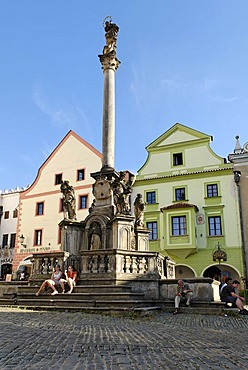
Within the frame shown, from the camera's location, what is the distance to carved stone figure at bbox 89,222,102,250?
16484 millimetres

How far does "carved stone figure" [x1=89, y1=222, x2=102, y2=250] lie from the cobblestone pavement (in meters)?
6.37

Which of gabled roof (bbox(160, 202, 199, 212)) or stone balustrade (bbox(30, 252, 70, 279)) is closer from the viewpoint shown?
stone balustrade (bbox(30, 252, 70, 279))

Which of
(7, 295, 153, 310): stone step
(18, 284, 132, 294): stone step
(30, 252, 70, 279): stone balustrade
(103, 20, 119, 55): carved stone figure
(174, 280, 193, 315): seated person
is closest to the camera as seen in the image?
(7, 295, 153, 310): stone step

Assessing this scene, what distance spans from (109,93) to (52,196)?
2000 centimetres

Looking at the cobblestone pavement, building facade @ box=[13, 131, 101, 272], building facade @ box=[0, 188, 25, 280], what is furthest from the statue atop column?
building facade @ box=[0, 188, 25, 280]

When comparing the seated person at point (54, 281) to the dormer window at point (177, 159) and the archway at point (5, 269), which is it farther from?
the archway at point (5, 269)

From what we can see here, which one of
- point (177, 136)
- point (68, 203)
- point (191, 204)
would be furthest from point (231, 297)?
point (177, 136)

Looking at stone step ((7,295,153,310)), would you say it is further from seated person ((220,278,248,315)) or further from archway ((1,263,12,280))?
archway ((1,263,12,280))

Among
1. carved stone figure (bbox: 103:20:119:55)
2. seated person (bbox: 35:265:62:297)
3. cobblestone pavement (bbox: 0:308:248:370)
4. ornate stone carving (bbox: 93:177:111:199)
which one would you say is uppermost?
carved stone figure (bbox: 103:20:119:55)

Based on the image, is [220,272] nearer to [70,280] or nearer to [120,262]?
[120,262]

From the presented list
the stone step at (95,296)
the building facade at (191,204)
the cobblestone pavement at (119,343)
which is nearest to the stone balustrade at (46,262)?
the stone step at (95,296)

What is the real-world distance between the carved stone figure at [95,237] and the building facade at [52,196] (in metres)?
18.9

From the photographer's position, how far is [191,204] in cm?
3197

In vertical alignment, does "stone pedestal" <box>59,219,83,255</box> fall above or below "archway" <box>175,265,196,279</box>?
above
